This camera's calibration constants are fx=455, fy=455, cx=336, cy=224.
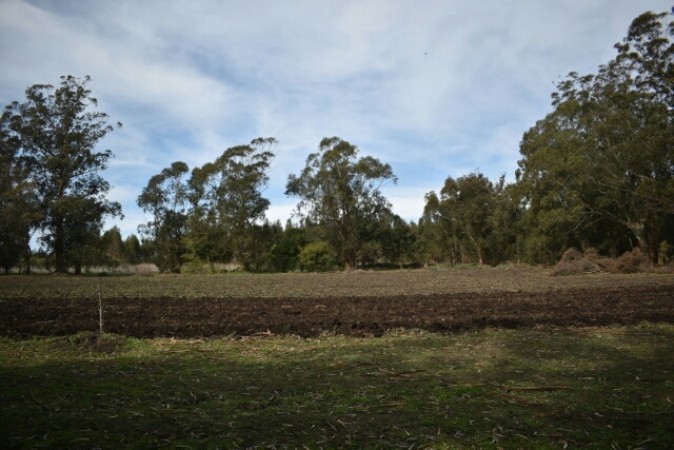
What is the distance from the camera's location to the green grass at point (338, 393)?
423 centimetres

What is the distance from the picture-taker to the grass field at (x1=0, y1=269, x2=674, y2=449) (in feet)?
13.9

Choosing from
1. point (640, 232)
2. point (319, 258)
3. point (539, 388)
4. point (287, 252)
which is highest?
point (640, 232)

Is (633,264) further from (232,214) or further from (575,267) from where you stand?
(232,214)

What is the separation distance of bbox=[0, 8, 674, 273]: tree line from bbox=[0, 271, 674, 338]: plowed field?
19968 mm

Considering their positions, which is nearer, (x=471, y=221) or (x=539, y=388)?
(x=539, y=388)

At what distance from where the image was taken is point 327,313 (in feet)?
42.8

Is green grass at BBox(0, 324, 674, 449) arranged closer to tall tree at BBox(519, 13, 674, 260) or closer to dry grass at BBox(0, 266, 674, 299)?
dry grass at BBox(0, 266, 674, 299)

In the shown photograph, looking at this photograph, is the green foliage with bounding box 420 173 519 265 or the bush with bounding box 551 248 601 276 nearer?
the bush with bounding box 551 248 601 276

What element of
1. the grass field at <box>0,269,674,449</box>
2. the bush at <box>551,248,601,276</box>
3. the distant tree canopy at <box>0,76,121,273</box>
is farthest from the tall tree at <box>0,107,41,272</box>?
the bush at <box>551,248,601,276</box>

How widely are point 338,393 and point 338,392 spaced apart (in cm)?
5

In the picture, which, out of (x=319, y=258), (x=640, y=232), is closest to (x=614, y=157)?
(x=640, y=232)

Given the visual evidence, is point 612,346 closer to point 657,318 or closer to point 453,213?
point 657,318

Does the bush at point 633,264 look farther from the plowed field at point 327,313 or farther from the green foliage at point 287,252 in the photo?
the green foliage at point 287,252

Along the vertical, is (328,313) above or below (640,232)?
below
